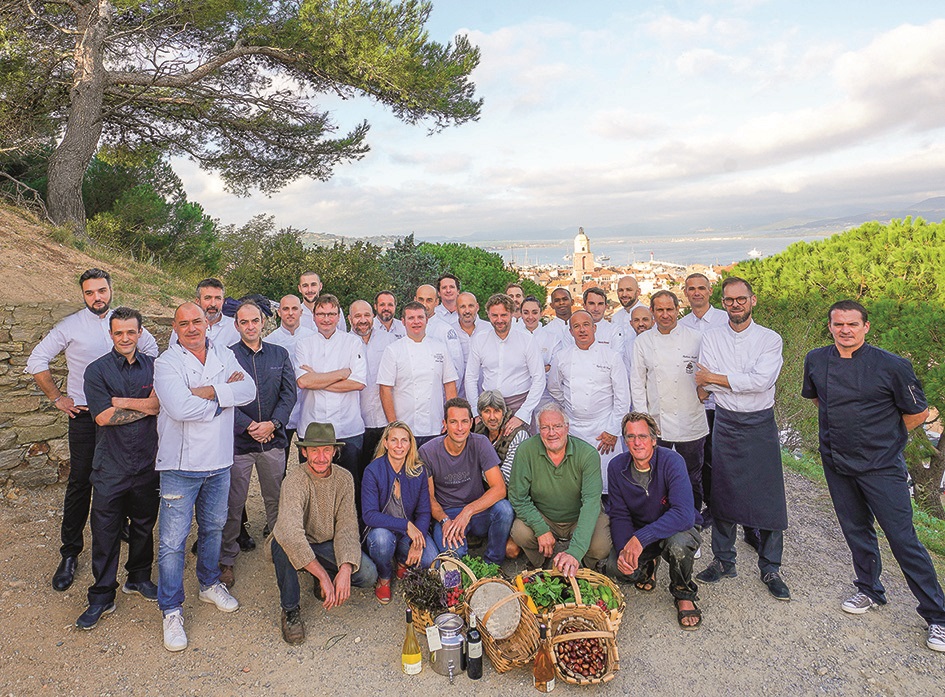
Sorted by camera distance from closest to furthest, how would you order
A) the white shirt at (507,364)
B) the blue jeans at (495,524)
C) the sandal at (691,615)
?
the sandal at (691,615) → the blue jeans at (495,524) → the white shirt at (507,364)

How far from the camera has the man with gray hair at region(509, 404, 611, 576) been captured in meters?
4.09

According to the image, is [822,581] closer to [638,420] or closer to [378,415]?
[638,420]

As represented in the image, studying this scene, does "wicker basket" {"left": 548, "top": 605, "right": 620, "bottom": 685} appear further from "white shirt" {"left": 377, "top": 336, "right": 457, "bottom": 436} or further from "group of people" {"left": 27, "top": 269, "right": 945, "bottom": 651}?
"white shirt" {"left": 377, "top": 336, "right": 457, "bottom": 436}

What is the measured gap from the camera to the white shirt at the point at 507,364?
5.28m

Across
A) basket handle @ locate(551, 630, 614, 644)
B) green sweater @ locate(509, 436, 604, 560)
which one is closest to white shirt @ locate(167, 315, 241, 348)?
green sweater @ locate(509, 436, 604, 560)

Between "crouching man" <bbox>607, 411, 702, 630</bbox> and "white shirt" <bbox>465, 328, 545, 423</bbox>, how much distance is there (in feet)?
4.35

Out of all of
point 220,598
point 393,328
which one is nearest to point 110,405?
point 220,598

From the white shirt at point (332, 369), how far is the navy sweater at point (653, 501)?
2.18 metres

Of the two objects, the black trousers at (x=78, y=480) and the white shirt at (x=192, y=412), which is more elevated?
the white shirt at (x=192, y=412)

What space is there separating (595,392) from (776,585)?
195 centimetres

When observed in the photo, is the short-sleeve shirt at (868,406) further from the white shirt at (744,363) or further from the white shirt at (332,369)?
the white shirt at (332,369)

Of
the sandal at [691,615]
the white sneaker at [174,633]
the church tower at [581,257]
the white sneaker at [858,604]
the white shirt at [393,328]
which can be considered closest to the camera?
the white sneaker at [174,633]

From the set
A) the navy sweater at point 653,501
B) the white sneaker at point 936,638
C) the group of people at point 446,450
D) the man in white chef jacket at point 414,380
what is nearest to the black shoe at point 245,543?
the group of people at point 446,450

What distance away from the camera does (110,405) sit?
146 inches
